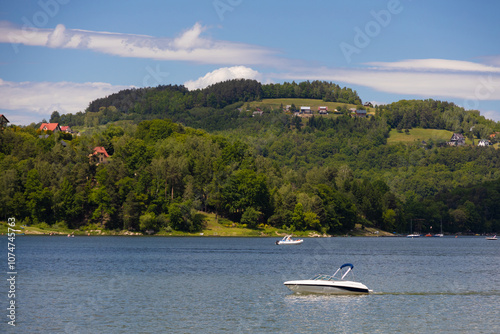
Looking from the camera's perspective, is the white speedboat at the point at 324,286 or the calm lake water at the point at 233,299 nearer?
the calm lake water at the point at 233,299

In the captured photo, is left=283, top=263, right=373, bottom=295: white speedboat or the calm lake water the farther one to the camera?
left=283, top=263, right=373, bottom=295: white speedboat

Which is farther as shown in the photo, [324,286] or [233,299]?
[324,286]

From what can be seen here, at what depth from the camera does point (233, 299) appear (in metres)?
55.1

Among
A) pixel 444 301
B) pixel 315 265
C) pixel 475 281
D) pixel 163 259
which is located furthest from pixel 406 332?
pixel 163 259

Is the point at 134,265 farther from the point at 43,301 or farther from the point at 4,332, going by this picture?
the point at 4,332

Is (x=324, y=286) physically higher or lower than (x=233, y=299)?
higher

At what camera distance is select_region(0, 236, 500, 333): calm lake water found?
→ 1706 inches

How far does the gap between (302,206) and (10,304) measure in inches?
5462

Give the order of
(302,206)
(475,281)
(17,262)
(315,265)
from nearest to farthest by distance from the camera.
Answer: (475,281) → (17,262) → (315,265) → (302,206)

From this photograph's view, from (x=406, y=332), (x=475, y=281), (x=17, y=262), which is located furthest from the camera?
(x=17, y=262)

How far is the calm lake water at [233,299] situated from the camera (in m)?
43.3

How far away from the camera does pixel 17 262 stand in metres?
85.4

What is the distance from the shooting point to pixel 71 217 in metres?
165

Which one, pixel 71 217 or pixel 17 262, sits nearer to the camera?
pixel 17 262
